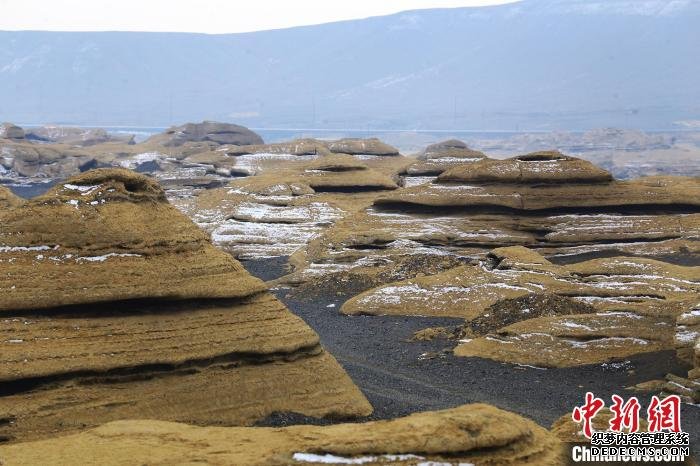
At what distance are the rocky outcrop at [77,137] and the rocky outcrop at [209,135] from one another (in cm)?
2351

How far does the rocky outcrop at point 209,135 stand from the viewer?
138 metres

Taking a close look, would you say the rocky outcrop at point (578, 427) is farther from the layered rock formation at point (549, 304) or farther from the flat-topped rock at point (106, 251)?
the layered rock formation at point (549, 304)

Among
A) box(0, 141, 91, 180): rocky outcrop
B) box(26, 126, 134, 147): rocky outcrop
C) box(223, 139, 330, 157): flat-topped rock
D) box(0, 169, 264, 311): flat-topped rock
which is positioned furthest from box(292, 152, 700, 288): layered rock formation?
box(26, 126, 134, 147): rocky outcrop

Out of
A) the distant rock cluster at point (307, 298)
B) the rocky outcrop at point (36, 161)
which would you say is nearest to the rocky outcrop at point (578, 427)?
the distant rock cluster at point (307, 298)

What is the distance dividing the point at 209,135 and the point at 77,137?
5153 cm

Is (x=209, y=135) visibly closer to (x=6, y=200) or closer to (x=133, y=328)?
(x=6, y=200)

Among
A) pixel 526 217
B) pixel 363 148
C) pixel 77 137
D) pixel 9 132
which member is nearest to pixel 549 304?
pixel 526 217

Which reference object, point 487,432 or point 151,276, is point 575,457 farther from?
point 151,276

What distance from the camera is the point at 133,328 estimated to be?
1958cm

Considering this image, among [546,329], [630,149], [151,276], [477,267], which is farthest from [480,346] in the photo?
[630,149]

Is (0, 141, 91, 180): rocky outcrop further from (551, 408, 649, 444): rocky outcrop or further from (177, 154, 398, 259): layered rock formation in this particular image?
(551, 408, 649, 444): rocky outcrop

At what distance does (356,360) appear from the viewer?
29.2m

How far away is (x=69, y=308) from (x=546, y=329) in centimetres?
1433

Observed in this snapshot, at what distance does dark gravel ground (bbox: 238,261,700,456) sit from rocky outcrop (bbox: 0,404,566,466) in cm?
624
